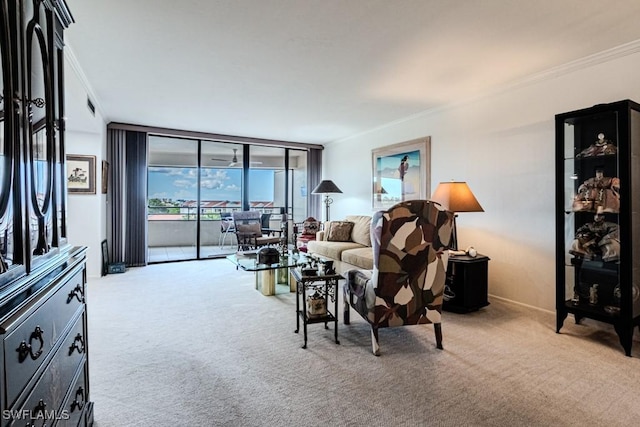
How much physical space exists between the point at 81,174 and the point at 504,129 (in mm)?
5619

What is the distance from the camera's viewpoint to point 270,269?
371 cm

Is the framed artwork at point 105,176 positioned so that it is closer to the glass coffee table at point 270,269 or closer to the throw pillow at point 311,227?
the glass coffee table at point 270,269

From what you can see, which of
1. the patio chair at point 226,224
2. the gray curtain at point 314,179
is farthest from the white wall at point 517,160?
the patio chair at point 226,224

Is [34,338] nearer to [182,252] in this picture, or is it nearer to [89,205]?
[89,205]

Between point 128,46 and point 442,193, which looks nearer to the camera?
point 128,46

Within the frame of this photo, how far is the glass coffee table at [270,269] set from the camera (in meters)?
3.68

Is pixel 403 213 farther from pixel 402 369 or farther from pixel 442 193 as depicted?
pixel 442 193

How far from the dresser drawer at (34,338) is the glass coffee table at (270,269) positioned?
2.27m

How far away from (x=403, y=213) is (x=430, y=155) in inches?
108

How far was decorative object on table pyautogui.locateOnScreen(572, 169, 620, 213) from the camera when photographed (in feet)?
8.59

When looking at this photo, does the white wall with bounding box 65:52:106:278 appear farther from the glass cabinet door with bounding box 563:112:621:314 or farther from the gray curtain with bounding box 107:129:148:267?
the glass cabinet door with bounding box 563:112:621:314

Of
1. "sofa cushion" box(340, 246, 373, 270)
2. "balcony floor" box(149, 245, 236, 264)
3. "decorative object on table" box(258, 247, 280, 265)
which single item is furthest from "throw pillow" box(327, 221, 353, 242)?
"balcony floor" box(149, 245, 236, 264)

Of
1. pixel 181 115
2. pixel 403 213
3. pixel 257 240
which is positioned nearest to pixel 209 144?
pixel 181 115

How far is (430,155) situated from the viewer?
4758 millimetres
